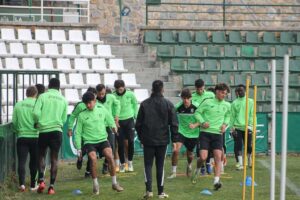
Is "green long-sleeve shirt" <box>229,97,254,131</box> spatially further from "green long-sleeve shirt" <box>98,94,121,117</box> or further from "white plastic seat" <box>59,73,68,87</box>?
"white plastic seat" <box>59,73,68,87</box>

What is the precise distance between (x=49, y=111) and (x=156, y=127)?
7.56 feet

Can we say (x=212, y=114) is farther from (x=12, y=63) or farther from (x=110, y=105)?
(x=12, y=63)

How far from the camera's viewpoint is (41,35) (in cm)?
3053

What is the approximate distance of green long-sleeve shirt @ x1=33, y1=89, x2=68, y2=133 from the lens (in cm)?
1734

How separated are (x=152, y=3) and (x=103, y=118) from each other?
15.9 metres

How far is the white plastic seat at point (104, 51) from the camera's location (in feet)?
99.8

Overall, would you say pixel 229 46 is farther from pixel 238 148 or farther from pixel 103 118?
pixel 103 118

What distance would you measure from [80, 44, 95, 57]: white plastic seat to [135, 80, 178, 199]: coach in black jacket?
45.7ft

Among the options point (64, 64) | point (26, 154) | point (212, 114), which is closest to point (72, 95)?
point (64, 64)

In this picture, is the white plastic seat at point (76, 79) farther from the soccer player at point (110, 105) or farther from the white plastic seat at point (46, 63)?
the soccer player at point (110, 105)

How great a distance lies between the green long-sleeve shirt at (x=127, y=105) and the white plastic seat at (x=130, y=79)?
765 cm

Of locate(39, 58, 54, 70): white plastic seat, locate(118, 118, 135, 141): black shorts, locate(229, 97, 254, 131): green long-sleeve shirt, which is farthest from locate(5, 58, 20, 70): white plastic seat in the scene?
locate(229, 97, 254, 131): green long-sleeve shirt

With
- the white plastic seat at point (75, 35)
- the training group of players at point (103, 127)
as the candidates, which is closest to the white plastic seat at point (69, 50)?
the white plastic seat at point (75, 35)

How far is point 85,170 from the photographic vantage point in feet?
71.9
